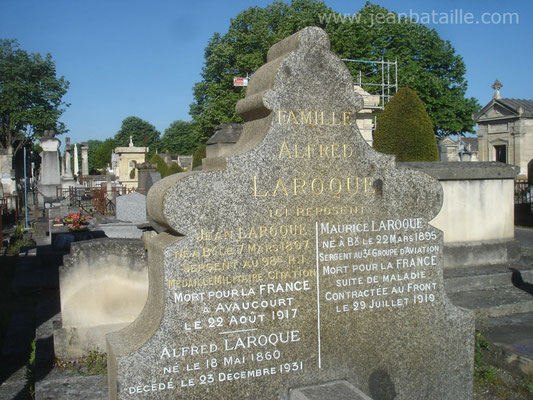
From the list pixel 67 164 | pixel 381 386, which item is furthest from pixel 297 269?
pixel 67 164

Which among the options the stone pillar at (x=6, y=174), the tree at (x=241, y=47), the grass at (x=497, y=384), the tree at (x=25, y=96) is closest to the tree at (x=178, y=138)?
the tree at (x=25, y=96)

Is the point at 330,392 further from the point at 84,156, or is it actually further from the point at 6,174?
the point at 84,156

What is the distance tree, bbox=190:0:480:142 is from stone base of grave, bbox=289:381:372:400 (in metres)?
31.3

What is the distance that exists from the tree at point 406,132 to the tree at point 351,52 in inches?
859

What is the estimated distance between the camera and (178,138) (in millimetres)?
88812

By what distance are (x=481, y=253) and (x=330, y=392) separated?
17.5 ft

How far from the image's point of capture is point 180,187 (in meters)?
3.74

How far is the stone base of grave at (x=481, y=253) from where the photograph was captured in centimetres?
810

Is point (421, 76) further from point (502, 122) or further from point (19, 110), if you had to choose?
point (19, 110)

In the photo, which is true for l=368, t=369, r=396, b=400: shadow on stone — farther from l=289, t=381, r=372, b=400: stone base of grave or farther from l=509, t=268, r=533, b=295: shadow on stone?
l=509, t=268, r=533, b=295: shadow on stone

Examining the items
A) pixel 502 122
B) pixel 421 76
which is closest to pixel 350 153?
pixel 502 122

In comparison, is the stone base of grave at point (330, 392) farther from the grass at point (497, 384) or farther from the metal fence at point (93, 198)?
the metal fence at point (93, 198)

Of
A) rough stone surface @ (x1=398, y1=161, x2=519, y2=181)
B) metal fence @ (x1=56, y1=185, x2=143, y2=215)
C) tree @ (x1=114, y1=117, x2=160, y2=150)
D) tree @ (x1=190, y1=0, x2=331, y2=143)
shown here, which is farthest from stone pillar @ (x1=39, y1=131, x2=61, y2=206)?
tree @ (x1=114, y1=117, x2=160, y2=150)

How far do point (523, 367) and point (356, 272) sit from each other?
2.01 metres
